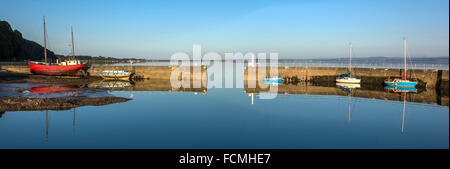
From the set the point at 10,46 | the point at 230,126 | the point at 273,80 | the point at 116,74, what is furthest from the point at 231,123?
the point at 10,46

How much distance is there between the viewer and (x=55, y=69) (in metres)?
39.9

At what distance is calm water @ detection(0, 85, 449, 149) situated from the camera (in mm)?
11836

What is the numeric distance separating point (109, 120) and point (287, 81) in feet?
94.7

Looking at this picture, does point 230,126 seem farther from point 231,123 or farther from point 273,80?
point 273,80

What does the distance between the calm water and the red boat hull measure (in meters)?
23.7

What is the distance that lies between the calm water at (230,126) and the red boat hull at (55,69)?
23.7 metres

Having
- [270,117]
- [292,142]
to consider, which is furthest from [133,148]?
[270,117]

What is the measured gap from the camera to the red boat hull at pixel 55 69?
131 ft

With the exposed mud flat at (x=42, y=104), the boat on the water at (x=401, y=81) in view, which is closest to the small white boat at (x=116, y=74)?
the exposed mud flat at (x=42, y=104)

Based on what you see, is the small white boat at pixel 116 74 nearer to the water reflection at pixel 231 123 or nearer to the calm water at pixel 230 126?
the water reflection at pixel 231 123

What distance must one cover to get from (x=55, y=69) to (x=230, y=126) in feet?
114

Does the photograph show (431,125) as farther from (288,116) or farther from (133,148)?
(133,148)
